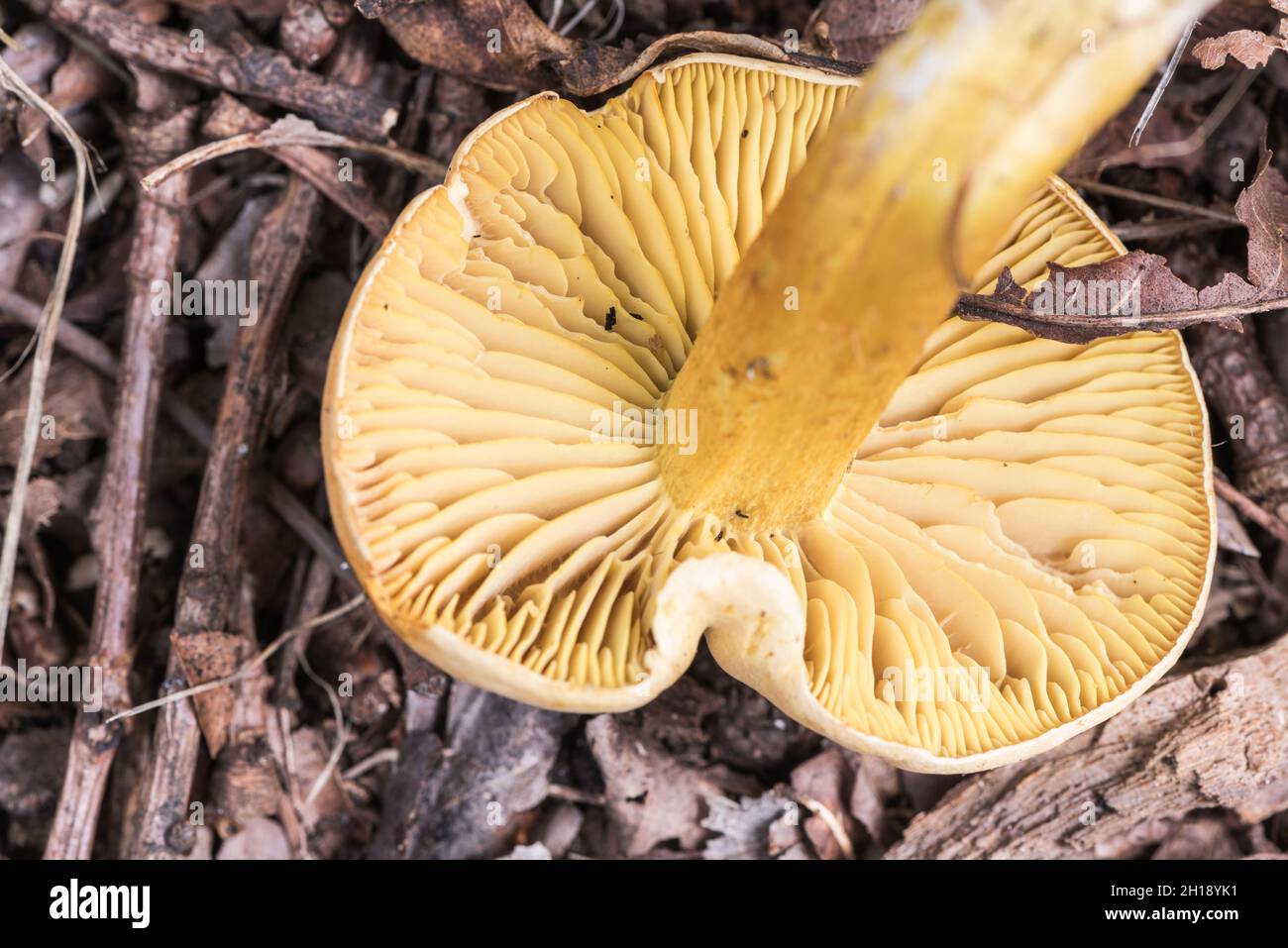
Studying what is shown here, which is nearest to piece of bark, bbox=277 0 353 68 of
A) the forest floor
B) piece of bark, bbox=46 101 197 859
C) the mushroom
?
the forest floor

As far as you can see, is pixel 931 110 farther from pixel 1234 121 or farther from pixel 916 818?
pixel 1234 121

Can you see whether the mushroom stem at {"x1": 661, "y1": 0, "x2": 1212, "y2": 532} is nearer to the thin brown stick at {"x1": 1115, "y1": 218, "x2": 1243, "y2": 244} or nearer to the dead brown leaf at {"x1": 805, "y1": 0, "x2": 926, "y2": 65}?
the dead brown leaf at {"x1": 805, "y1": 0, "x2": 926, "y2": 65}

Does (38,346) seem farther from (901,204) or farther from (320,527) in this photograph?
(901,204)

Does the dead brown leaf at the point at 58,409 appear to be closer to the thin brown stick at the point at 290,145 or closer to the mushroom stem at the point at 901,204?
the thin brown stick at the point at 290,145
